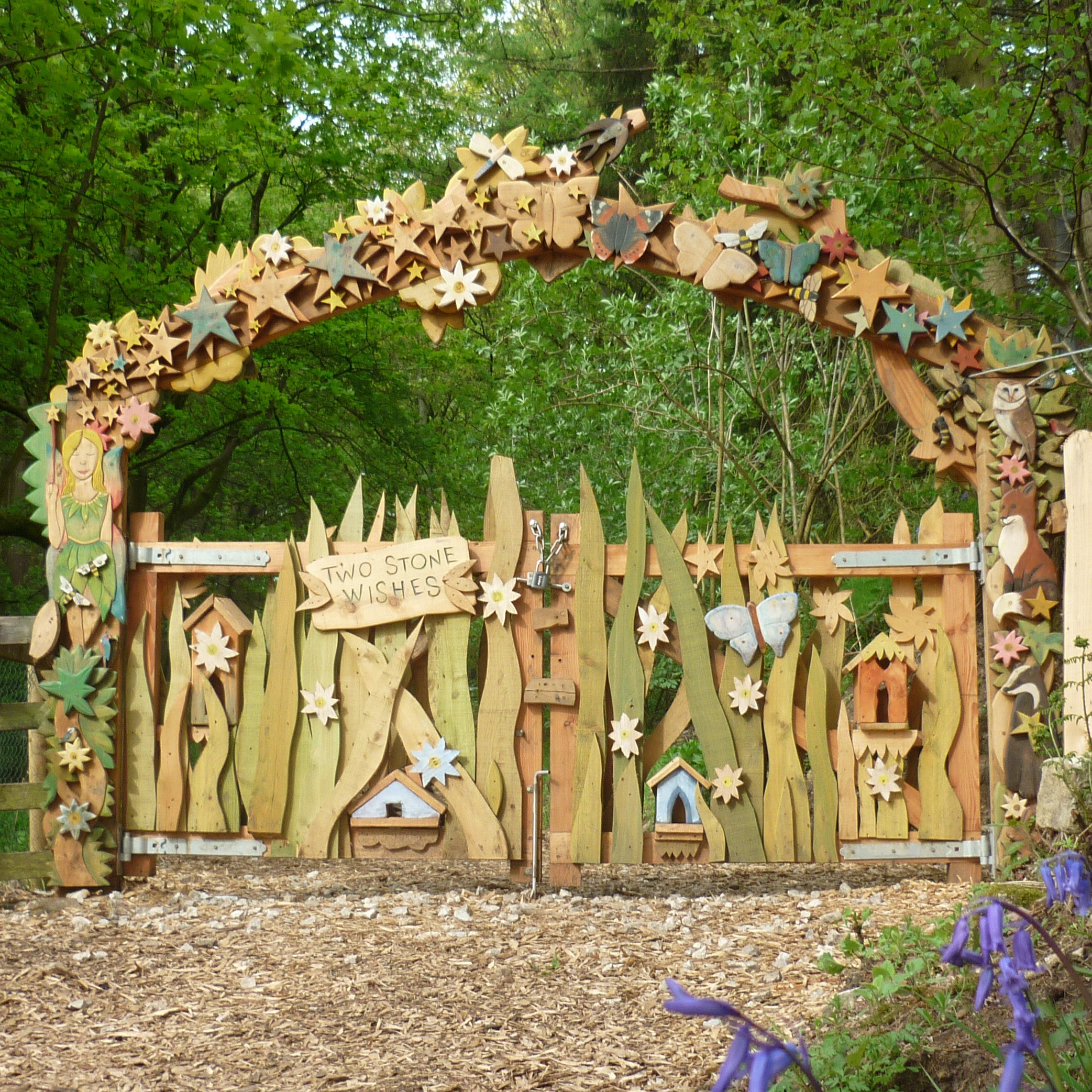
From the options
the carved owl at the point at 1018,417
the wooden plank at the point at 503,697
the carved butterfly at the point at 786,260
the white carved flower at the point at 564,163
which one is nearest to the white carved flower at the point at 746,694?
the wooden plank at the point at 503,697

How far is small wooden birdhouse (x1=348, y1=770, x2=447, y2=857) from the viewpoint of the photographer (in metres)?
4.59

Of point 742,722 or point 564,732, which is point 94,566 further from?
point 742,722

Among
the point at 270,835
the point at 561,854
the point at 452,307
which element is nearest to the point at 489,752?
the point at 561,854

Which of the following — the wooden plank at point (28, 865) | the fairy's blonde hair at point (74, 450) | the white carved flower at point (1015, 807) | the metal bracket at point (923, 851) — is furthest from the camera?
the fairy's blonde hair at point (74, 450)

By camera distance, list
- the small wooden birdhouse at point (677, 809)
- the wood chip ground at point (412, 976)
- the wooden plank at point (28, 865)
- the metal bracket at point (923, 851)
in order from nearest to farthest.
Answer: the wood chip ground at point (412, 976) → the metal bracket at point (923, 851) → the small wooden birdhouse at point (677, 809) → the wooden plank at point (28, 865)

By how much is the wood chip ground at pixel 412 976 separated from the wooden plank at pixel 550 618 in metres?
1.16

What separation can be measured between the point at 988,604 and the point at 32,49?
544 centimetres

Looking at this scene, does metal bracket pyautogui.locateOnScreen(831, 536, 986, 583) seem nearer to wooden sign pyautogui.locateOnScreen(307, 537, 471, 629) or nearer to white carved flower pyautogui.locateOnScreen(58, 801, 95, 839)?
wooden sign pyautogui.locateOnScreen(307, 537, 471, 629)

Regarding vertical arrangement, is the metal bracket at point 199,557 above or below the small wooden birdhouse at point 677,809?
above

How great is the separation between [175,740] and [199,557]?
0.82 m

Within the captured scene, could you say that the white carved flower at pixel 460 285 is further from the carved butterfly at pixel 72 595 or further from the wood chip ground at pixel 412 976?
the wood chip ground at pixel 412 976

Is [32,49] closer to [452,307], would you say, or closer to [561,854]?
[452,307]

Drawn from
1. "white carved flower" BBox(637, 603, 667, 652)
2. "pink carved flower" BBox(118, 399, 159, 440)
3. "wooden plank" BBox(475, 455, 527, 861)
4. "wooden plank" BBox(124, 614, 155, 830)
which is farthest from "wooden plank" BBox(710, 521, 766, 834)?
"pink carved flower" BBox(118, 399, 159, 440)

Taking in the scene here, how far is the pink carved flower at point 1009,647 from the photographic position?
4.28 m
